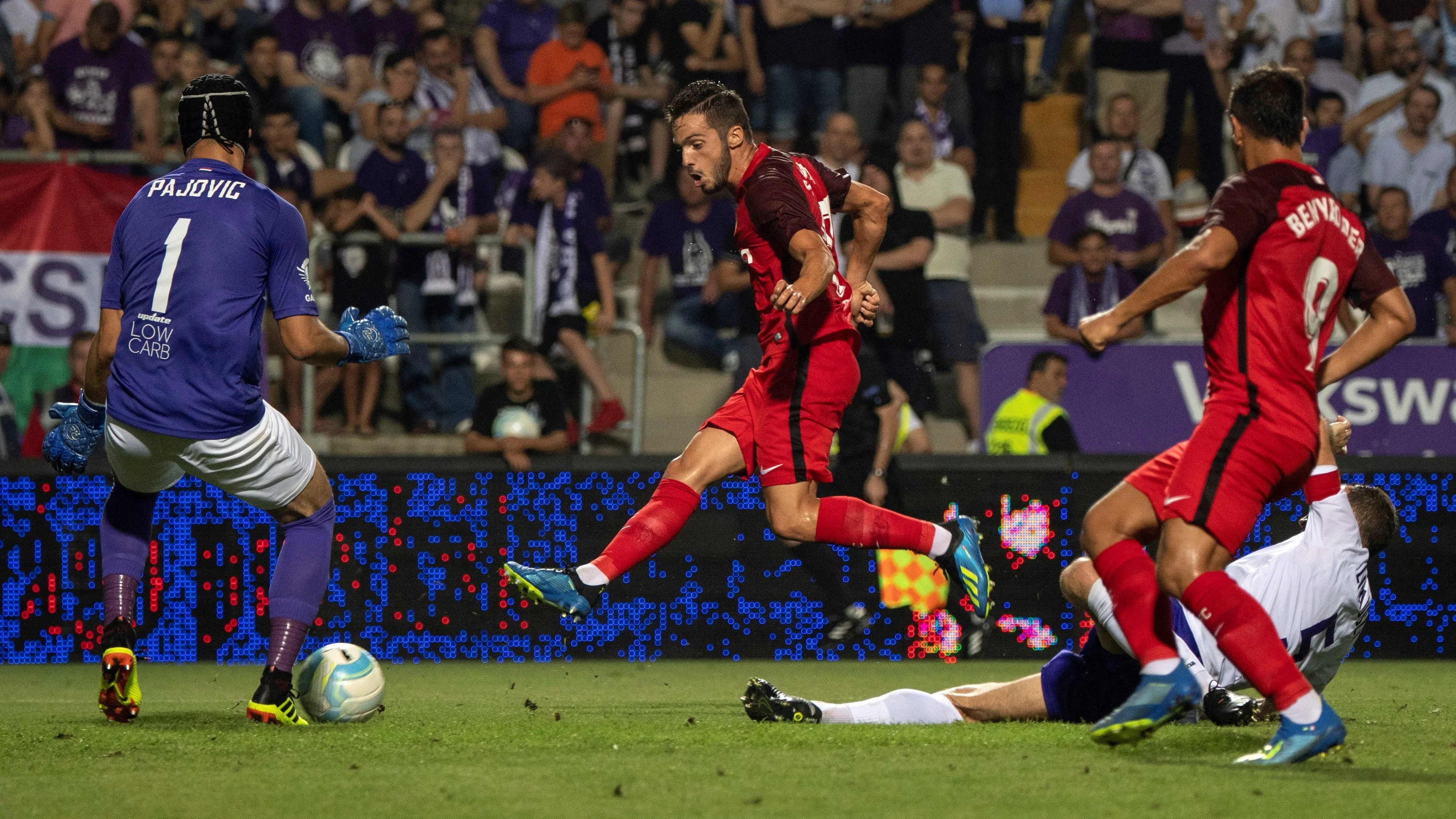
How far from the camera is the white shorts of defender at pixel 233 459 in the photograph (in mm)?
6000

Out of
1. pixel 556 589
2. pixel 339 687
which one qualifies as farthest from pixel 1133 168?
pixel 339 687

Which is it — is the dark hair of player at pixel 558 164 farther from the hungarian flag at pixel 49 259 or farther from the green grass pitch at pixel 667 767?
the green grass pitch at pixel 667 767

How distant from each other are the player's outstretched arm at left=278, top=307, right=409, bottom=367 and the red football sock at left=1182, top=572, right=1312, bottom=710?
3.10 meters

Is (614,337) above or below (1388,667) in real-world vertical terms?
above

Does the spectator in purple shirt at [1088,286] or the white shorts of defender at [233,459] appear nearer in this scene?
the white shorts of defender at [233,459]

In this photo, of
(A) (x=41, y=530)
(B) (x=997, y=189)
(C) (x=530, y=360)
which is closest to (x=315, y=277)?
(C) (x=530, y=360)

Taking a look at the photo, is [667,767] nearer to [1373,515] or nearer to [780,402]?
[780,402]

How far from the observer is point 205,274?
5988mm

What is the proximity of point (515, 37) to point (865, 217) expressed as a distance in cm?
788

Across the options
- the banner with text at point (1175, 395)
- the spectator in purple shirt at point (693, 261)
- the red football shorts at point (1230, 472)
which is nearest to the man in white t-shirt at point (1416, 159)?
the banner with text at point (1175, 395)

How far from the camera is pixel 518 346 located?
10.9m

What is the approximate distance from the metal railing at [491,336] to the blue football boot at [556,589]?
5.04 m

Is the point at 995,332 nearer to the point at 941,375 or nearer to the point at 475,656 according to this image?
the point at 941,375

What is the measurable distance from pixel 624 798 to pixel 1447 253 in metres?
10.2
